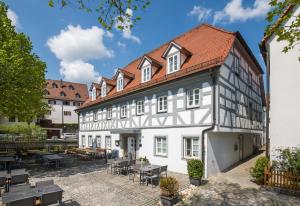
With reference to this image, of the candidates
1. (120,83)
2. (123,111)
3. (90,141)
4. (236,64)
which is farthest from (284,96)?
(90,141)

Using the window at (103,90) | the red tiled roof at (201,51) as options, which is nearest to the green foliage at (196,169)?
the red tiled roof at (201,51)

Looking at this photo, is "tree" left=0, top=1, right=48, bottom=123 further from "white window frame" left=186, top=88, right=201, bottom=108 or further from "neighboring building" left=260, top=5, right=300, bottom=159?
"neighboring building" left=260, top=5, right=300, bottom=159

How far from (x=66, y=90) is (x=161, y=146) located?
40.3 m

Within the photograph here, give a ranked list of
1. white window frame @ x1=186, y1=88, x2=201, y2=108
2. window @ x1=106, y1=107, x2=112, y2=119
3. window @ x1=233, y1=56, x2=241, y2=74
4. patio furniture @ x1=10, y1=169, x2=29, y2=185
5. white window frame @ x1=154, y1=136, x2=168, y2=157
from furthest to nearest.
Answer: window @ x1=106, y1=107, x2=112, y2=119 < window @ x1=233, y1=56, x2=241, y2=74 < white window frame @ x1=154, y1=136, x2=168, y2=157 < white window frame @ x1=186, y1=88, x2=201, y2=108 < patio furniture @ x1=10, y1=169, x2=29, y2=185

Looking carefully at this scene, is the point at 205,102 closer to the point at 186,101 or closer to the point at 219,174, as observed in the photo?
the point at 186,101

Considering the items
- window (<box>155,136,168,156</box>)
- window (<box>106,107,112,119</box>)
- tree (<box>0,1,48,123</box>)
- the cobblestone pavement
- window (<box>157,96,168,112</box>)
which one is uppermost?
tree (<box>0,1,48,123</box>)

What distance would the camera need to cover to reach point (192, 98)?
527 inches

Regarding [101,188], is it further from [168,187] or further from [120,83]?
[120,83]

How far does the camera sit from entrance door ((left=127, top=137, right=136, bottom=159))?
18.5 metres

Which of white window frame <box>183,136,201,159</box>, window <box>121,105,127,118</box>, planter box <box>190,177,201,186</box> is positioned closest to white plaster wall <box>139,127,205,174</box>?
white window frame <box>183,136,201,159</box>

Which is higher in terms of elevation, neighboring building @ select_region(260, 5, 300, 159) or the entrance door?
neighboring building @ select_region(260, 5, 300, 159)

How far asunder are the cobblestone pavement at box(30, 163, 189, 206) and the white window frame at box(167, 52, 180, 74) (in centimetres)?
698

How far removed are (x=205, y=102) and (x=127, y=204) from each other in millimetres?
7053

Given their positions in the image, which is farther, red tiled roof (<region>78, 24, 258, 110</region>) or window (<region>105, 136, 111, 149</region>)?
window (<region>105, 136, 111, 149</region>)
